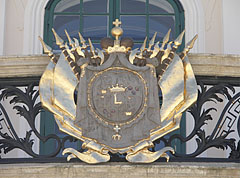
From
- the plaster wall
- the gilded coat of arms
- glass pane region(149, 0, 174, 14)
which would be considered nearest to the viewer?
the gilded coat of arms

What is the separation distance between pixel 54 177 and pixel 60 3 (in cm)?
383

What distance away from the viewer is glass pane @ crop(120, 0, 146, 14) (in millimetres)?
14219

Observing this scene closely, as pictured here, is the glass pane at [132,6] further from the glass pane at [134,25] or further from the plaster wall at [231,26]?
the plaster wall at [231,26]

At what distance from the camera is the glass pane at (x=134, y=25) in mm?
14094

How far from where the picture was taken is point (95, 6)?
560 inches

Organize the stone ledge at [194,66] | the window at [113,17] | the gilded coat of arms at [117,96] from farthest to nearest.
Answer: the window at [113,17] → the stone ledge at [194,66] → the gilded coat of arms at [117,96]

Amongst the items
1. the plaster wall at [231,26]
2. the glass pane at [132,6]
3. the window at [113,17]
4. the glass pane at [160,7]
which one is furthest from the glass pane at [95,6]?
the plaster wall at [231,26]

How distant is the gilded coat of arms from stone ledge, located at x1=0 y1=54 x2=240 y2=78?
0.16 metres

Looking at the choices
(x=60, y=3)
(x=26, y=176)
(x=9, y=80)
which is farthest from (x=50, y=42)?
(x=26, y=176)

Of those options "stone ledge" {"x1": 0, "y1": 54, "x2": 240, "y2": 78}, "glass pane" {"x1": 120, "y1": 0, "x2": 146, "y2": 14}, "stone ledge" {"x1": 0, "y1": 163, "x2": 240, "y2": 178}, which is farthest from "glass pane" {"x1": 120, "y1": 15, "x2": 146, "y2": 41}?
"stone ledge" {"x1": 0, "y1": 163, "x2": 240, "y2": 178}

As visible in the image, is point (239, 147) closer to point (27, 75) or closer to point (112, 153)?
point (112, 153)

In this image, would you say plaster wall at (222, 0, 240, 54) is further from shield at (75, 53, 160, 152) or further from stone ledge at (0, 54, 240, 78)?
shield at (75, 53, 160, 152)

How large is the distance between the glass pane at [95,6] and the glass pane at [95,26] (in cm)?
12

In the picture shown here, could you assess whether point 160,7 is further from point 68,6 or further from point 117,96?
point 117,96
